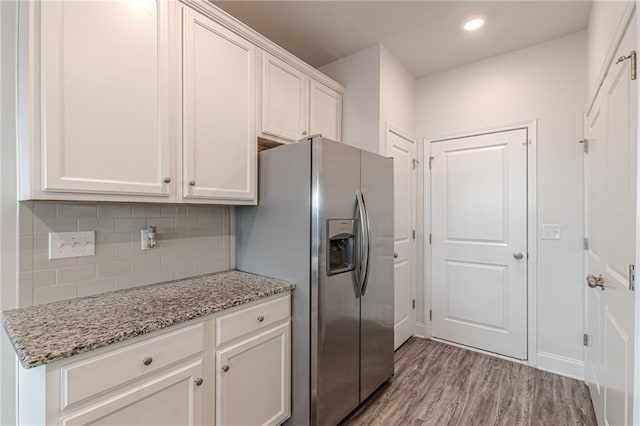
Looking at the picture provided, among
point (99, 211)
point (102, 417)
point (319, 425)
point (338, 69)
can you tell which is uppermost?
point (338, 69)

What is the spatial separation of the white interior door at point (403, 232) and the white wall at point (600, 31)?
4.54ft

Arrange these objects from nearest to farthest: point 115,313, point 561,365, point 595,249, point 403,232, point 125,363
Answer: point 125,363 < point 115,313 < point 595,249 < point 561,365 < point 403,232

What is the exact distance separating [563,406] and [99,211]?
10.1 feet

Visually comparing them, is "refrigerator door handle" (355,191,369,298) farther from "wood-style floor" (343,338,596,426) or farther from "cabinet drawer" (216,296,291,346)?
"wood-style floor" (343,338,596,426)

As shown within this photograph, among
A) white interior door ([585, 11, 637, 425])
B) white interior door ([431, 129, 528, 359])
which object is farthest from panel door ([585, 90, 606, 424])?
white interior door ([431, 129, 528, 359])

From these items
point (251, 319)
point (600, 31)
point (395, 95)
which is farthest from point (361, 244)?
point (600, 31)

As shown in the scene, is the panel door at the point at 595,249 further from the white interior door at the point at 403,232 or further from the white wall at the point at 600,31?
the white interior door at the point at 403,232

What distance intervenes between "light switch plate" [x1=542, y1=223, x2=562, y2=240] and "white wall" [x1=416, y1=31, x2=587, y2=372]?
3 cm

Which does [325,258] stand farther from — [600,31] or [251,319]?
[600,31]

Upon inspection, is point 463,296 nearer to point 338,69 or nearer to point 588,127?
point 588,127

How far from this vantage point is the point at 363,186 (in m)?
2.01

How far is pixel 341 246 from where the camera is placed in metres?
1.91

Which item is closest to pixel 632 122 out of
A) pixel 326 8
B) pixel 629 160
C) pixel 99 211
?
pixel 629 160

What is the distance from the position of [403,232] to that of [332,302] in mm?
1444
